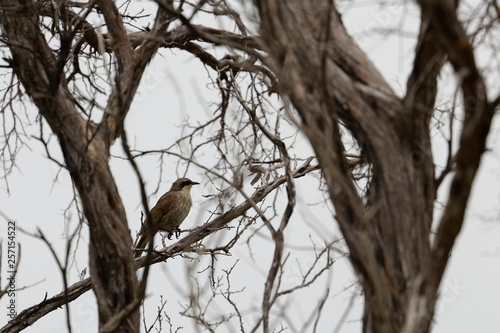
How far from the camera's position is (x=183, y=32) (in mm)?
6102

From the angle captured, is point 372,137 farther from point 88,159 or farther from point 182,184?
point 182,184

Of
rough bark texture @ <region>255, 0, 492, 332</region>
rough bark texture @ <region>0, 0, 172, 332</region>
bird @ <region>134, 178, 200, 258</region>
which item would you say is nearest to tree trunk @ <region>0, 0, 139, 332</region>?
rough bark texture @ <region>0, 0, 172, 332</region>

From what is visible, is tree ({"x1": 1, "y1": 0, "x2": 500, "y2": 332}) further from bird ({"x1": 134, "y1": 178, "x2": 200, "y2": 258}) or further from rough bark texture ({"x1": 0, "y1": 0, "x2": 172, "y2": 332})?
bird ({"x1": 134, "y1": 178, "x2": 200, "y2": 258})

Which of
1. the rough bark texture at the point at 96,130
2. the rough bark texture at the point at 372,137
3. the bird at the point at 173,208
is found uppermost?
the bird at the point at 173,208

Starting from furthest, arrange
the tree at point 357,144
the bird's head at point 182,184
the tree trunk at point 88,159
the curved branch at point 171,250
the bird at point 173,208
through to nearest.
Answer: the bird's head at point 182,184
the bird at point 173,208
the curved branch at point 171,250
the tree trunk at point 88,159
the tree at point 357,144

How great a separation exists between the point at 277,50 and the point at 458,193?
936mm

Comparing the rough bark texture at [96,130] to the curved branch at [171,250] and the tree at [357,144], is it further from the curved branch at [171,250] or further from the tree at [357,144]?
the curved branch at [171,250]

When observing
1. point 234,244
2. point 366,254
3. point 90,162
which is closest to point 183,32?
point 234,244

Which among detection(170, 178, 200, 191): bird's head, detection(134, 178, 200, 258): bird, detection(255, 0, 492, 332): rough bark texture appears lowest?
detection(255, 0, 492, 332): rough bark texture

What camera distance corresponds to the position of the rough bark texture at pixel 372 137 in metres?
2.94

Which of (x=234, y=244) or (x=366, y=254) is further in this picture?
(x=234, y=244)

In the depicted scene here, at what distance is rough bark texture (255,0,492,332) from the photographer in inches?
116

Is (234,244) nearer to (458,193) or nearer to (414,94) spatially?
(414,94)

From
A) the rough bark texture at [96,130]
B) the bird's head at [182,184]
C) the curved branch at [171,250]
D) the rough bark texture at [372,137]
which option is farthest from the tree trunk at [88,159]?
the bird's head at [182,184]
